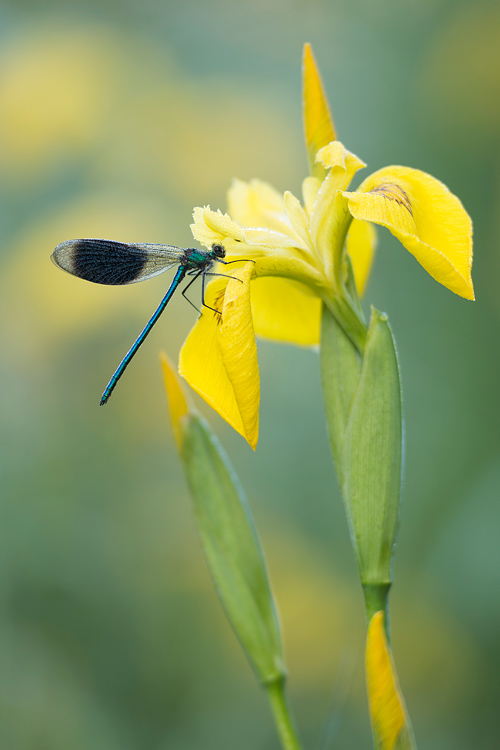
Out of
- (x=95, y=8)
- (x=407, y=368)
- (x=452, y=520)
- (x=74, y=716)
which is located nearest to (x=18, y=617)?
(x=74, y=716)

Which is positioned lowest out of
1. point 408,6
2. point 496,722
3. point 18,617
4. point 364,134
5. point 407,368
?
point 496,722

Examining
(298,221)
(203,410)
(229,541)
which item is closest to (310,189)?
(298,221)

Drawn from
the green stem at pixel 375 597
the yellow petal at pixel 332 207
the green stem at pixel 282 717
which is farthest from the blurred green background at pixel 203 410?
the yellow petal at pixel 332 207

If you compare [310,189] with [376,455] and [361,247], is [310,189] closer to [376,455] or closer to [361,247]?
[361,247]

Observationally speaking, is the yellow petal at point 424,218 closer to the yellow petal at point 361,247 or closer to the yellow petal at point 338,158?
the yellow petal at point 338,158

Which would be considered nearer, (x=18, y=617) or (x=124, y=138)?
(x=18, y=617)

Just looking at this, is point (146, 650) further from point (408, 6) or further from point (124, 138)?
point (408, 6)
